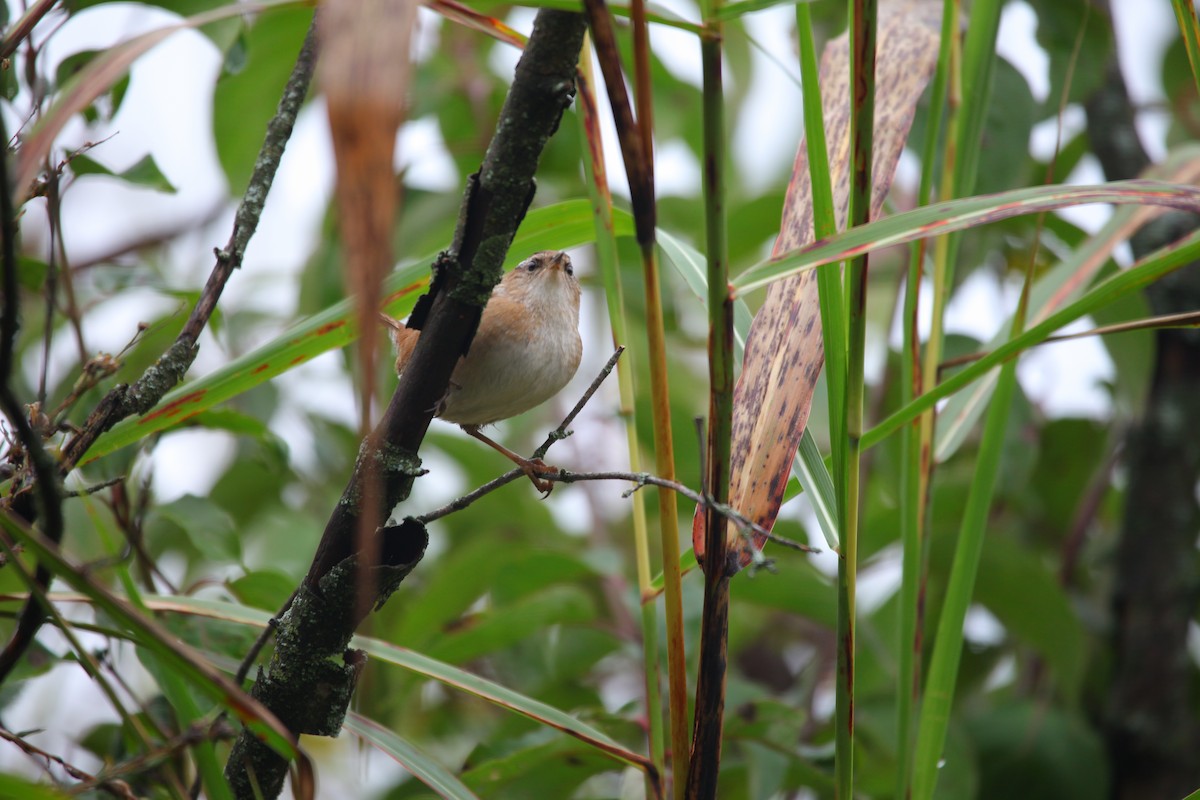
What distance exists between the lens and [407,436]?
120cm

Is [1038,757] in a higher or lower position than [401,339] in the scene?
lower

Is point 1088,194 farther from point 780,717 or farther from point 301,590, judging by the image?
point 780,717

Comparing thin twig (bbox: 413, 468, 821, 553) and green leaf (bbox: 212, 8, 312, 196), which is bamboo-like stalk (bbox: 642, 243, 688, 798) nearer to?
thin twig (bbox: 413, 468, 821, 553)

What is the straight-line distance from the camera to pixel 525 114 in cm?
108

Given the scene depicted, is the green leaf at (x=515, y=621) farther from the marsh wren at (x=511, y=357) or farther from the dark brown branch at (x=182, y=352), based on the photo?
the dark brown branch at (x=182, y=352)

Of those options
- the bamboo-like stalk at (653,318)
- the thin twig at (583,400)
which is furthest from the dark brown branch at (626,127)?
the thin twig at (583,400)

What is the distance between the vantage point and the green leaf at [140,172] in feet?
6.10

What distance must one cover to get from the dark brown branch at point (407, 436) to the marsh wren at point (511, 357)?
Answer: 2.46 feet

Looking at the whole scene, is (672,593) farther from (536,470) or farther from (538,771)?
(538,771)

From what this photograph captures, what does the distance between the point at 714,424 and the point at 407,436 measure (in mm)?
349

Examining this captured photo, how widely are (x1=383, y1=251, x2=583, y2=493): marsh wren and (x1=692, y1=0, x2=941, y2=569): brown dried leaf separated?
79 centimetres

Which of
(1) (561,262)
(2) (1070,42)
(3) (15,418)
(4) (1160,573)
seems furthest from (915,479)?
(4) (1160,573)

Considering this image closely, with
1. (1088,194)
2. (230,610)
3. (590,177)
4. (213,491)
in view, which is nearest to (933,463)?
(1088,194)

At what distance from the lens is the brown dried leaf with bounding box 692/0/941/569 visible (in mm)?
1309
